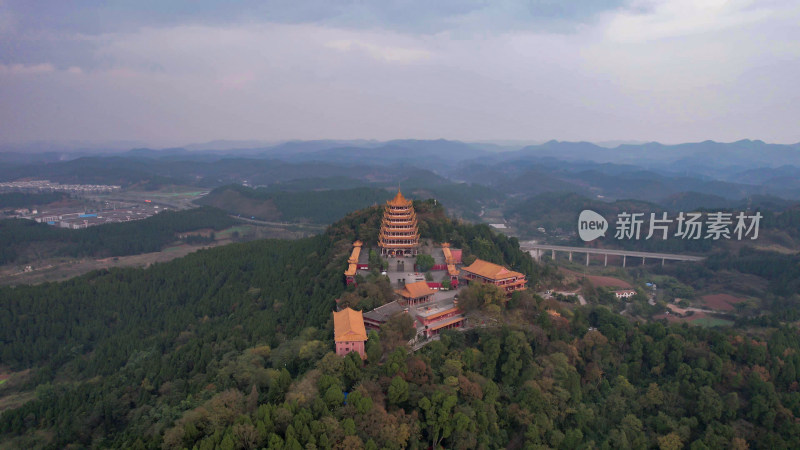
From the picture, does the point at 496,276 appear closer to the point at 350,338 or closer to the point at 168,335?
the point at 350,338

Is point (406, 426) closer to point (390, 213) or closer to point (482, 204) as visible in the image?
point (390, 213)

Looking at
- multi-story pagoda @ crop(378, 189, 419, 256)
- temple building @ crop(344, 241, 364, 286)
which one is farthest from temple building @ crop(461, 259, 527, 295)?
temple building @ crop(344, 241, 364, 286)

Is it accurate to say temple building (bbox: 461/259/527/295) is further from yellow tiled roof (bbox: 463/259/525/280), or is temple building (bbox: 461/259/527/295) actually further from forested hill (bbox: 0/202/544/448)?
forested hill (bbox: 0/202/544/448)

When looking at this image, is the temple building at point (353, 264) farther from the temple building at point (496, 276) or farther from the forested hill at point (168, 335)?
the temple building at point (496, 276)

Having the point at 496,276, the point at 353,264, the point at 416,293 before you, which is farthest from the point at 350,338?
the point at 496,276

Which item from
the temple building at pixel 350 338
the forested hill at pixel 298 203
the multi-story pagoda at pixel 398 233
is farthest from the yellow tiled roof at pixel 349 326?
the forested hill at pixel 298 203
